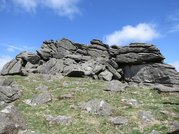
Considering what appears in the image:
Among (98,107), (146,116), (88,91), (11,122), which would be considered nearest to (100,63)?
(88,91)

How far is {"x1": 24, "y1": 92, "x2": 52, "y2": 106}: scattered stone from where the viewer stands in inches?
1303

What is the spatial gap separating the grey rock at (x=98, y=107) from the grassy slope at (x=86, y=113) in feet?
2.35

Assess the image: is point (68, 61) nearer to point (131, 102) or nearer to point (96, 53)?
point (96, 53)

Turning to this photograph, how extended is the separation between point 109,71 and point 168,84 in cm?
971

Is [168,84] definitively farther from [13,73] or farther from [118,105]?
[13,73]

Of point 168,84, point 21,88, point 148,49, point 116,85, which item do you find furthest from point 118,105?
point 148,49

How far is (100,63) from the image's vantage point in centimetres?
5175

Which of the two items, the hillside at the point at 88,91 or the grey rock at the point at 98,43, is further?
the grey rock at the point at 98,43

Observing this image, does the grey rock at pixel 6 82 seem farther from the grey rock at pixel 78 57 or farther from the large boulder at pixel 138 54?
the large boulder at pixel 138 54

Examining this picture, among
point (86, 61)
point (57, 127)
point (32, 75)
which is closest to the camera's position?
point (57, 127)

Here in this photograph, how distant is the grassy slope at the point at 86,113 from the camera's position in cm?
2697

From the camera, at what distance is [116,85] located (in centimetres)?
4003

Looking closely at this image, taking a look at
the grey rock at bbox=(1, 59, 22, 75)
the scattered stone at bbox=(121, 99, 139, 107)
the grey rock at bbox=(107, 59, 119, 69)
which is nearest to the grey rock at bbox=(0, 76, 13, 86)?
the grey rock at bbox=(1, 59, 22, 75)

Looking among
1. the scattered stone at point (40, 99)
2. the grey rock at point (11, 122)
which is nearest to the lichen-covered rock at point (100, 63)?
the scattered stone at point (40, 99)
